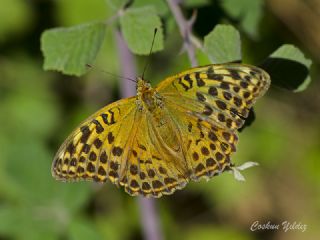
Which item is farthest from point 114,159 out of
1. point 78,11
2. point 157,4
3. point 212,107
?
point 78,11

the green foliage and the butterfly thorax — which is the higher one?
the butterfly thorax

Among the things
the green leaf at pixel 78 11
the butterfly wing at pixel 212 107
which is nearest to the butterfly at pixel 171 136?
the butterfly wing at pixel 212 107

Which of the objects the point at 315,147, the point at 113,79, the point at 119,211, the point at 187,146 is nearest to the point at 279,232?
the point at 315,147

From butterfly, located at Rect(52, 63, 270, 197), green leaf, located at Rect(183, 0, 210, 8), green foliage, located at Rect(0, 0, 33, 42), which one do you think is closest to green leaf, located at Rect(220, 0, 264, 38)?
green leaf, located at Rect(183, 0, 210, 8)

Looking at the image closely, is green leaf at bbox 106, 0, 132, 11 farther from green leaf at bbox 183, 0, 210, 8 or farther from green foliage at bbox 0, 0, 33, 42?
green foliage at bbox 0, 0, 33, 42

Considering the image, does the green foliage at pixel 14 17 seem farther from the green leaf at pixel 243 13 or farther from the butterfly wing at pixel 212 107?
the butterfly wing at pixel 212 107

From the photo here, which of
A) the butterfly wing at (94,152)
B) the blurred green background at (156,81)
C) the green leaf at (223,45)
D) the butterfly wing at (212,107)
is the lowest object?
the blurred green background at (156,81)

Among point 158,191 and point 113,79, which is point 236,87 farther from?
point 113,79
